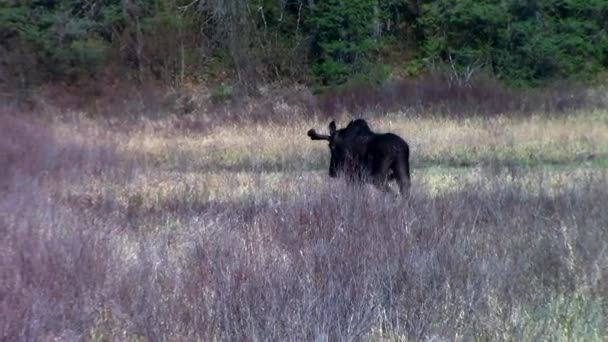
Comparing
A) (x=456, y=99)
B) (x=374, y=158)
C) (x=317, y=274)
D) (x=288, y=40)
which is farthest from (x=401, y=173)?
(x=288, y=40)

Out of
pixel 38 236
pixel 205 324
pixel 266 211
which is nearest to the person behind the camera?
pixel 205 324

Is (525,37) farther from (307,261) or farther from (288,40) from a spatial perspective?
(307,261)

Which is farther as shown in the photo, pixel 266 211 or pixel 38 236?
pixel 266 211

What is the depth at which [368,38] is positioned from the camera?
119 ft

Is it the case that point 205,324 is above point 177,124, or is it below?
above

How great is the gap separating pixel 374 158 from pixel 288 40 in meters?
25.6

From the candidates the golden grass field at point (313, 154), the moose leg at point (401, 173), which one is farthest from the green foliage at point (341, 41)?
the moose leg at point (401, 173)

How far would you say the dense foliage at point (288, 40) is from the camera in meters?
35.0

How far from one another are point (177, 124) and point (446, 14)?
13.6 m

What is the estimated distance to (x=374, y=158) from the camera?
11.5m

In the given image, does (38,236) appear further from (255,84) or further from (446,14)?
(446,14)

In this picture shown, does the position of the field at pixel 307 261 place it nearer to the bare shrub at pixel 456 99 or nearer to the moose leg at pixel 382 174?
the moose leg at pixel 382 174

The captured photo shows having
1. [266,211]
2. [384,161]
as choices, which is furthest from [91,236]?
[384,161]

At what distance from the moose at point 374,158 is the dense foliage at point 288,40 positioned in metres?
22.6
